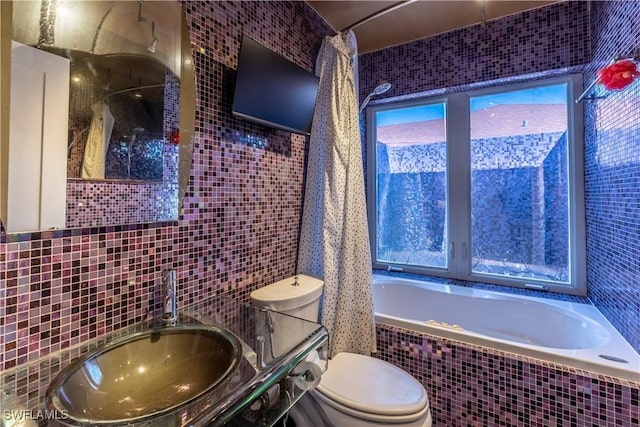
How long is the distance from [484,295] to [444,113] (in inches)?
59.0

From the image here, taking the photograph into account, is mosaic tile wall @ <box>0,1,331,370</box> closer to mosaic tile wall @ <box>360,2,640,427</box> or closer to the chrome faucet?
the chrome faucet

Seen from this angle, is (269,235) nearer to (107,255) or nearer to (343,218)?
(343,218)

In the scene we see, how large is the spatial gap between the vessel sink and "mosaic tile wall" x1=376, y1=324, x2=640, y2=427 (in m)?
1.16

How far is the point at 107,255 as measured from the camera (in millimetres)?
1033

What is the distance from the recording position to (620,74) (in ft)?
4.39

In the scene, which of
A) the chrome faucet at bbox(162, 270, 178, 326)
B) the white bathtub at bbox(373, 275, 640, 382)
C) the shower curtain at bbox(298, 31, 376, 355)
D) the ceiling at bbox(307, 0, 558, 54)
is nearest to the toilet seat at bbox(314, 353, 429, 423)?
the shower curtain at bbox(298, 31, 376, 355)

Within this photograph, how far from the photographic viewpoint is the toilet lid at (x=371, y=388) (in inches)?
49.2

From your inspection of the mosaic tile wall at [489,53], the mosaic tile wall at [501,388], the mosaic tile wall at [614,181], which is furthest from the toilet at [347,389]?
the mosaic tile wall at [489,53]

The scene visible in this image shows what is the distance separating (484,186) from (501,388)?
1.48 meters

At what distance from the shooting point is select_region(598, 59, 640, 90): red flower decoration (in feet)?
4.34

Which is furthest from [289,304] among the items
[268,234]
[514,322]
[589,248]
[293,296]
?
[589,248]

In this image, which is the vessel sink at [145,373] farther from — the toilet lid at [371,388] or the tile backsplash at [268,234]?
the toilet lid at [371,388]

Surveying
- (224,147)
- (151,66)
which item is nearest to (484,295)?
(224,147)

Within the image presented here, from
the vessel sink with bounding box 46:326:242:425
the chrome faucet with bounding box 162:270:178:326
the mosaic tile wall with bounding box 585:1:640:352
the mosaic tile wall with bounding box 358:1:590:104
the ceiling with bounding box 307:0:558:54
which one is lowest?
the vessel sink with bounding box 46:326:242:425
